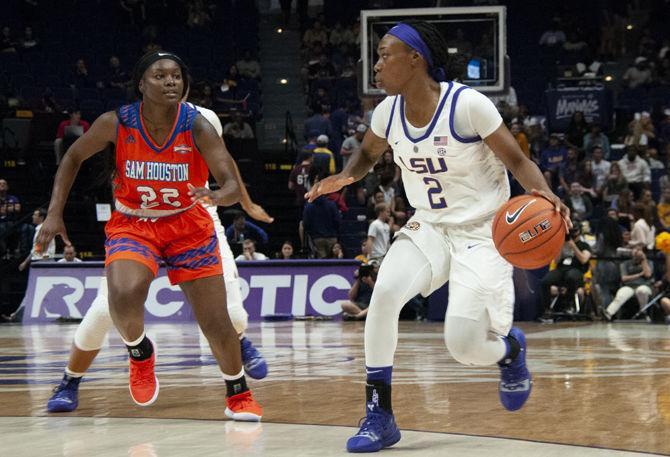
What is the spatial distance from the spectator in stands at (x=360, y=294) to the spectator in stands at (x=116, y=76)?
29.4ft

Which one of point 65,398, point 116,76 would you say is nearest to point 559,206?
point 65,398

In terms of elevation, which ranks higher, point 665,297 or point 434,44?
point 434,44

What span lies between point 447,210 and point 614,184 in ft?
40.7

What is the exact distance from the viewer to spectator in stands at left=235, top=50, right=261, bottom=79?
77.3ft

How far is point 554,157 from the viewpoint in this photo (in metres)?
18.0

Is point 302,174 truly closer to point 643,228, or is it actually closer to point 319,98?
point 319,98

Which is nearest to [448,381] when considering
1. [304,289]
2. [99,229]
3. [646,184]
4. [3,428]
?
[3,428]

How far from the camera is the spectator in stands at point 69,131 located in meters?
19.0

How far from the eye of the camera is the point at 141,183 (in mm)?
5770

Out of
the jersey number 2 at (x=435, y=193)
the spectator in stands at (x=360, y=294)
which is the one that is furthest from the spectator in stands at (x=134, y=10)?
the jersey number 2 at (x=435, y=193)

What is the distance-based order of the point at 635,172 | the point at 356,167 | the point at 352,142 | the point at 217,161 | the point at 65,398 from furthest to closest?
1. the point at 352,142
2. the point at 635,172
3. the point at 65,398
4. the point at 217,161
5. the point at 356,167

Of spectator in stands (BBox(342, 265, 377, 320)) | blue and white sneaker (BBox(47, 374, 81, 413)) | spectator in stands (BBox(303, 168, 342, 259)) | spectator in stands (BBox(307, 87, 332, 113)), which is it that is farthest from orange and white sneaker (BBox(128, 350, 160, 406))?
spectator in stands (BBox(307, 87, 332, 113))

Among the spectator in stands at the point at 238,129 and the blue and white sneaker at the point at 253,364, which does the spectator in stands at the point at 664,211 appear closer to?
the spectator in stands at the point at 238,129

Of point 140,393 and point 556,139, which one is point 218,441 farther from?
point 556,139
